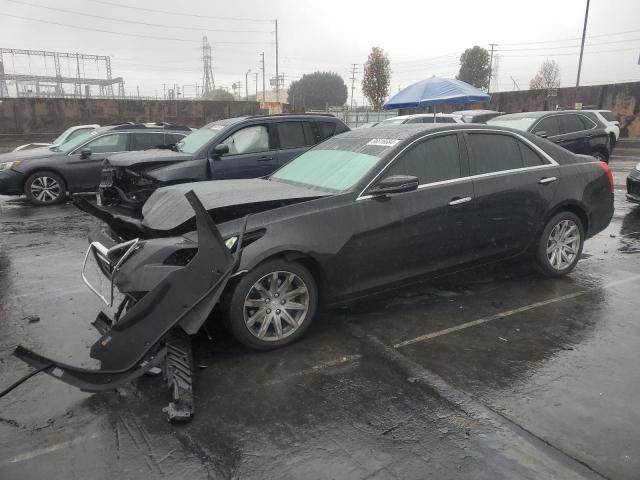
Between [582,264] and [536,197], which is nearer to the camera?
[536,197]

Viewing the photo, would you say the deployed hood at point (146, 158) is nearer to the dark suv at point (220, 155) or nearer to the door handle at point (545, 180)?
the dark suv at point (220, 155)

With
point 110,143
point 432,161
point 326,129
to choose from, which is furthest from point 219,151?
point 110,143

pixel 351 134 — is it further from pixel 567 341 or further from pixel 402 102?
pixel 402 102

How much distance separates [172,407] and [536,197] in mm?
3986

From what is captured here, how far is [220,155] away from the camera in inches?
308

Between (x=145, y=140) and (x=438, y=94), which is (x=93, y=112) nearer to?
(x=145, y=140)

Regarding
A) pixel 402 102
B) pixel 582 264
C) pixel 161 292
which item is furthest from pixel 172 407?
pixel 402 102

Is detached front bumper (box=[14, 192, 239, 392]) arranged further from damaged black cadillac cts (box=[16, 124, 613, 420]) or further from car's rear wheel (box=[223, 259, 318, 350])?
car's rear wheel (box=[223, 259, 318, 350])

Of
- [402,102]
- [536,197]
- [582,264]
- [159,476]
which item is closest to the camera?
[159,476]

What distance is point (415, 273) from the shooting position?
443 centimetres

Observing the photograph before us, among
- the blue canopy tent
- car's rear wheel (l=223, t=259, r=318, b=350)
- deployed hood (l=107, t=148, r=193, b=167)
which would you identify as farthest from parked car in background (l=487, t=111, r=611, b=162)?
car's rear wheel (l=223, t=259, r=318, b=350)

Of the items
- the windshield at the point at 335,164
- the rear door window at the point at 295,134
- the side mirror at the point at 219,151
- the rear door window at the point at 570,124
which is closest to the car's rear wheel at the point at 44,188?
the side mirror at the point at 219,151

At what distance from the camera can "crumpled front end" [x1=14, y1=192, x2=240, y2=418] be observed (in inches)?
125

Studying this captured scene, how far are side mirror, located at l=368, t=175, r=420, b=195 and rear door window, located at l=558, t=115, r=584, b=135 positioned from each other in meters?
9.71
